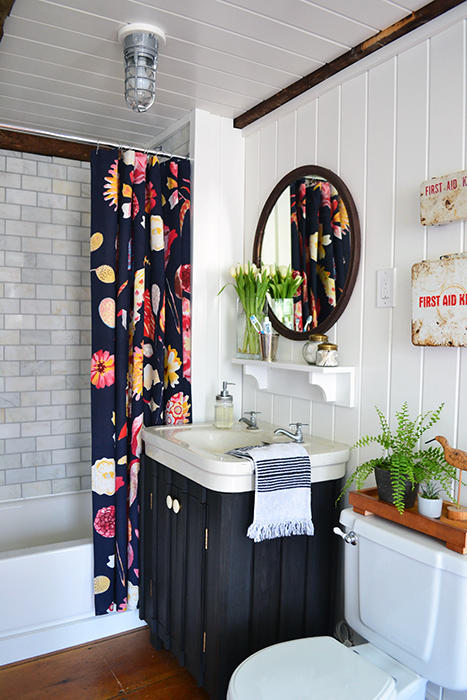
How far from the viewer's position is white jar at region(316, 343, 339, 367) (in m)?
2.05

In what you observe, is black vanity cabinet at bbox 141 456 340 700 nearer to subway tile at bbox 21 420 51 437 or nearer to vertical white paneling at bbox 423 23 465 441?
vertical white paneling at bbox 423 23 465 441

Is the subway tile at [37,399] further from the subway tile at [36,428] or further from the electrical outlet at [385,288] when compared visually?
the electrical outlet at [385,288]

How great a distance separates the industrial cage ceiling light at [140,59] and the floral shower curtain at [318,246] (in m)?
0.73

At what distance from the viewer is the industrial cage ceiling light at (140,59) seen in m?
1.91

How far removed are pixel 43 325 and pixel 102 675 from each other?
1.81m

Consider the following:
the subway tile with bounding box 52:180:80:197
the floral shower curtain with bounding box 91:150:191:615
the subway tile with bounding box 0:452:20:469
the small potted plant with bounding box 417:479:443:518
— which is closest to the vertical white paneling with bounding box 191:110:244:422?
the floral shower curtain with bounding box 91:150:191:615

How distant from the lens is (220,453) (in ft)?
6.55

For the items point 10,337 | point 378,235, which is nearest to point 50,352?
point 10,337

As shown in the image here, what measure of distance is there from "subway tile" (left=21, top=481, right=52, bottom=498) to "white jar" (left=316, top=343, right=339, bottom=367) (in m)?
1.92

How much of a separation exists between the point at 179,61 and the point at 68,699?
245 cm

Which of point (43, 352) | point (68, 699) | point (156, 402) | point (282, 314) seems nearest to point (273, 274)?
point (282, 314)

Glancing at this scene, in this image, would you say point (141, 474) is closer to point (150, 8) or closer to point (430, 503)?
point (430, 503)

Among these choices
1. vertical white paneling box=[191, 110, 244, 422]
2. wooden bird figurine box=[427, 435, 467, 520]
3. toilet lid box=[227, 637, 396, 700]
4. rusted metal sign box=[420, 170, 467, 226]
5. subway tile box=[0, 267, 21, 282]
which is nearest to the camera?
toilet lid box=[227, 637, 396, 700]

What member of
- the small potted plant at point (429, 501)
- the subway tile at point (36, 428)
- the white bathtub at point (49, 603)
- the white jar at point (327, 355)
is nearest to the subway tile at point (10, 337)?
the subway tile at point (36, 428)
